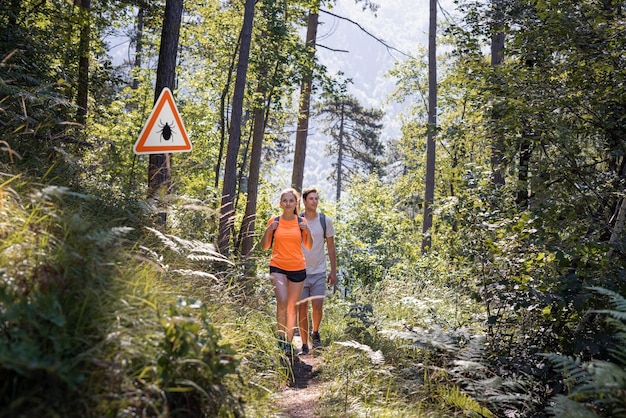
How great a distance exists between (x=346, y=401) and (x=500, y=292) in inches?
79.4

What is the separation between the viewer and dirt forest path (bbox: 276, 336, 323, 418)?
5.33 m

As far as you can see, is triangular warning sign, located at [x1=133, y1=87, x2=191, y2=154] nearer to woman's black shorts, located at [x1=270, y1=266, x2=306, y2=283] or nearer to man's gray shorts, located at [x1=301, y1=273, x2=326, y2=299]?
woman's black shorts, located at [x1=270, y1=266, x2=306, y2=283]

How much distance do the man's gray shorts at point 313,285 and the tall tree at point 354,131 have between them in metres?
41.3

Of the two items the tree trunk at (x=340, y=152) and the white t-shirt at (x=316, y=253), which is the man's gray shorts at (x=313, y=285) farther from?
the tree trunk at (x=340, y=152)

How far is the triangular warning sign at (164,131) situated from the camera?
292 inches

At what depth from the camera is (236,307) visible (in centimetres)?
588

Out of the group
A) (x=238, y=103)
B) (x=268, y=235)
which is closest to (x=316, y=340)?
(x=268, y=235)

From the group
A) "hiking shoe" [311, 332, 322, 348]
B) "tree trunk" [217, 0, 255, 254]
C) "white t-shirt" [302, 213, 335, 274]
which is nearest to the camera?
"hiking shoe" [311, 332, 322, 348]

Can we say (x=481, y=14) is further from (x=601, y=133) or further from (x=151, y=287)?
(x=151, y=287)

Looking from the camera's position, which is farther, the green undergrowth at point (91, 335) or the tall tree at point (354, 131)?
the tall tree at point (354, 131)

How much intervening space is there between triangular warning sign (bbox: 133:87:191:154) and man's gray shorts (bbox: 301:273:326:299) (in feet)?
7.95

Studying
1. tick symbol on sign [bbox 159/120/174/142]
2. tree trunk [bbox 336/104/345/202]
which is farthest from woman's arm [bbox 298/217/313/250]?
tree trunk [bbox 336/104/345/202]

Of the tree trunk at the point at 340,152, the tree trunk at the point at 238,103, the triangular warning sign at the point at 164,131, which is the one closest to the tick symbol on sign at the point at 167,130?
the triangular warning sign at the point at 164,131

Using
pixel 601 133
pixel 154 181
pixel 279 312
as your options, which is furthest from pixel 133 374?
pixel 601 133
